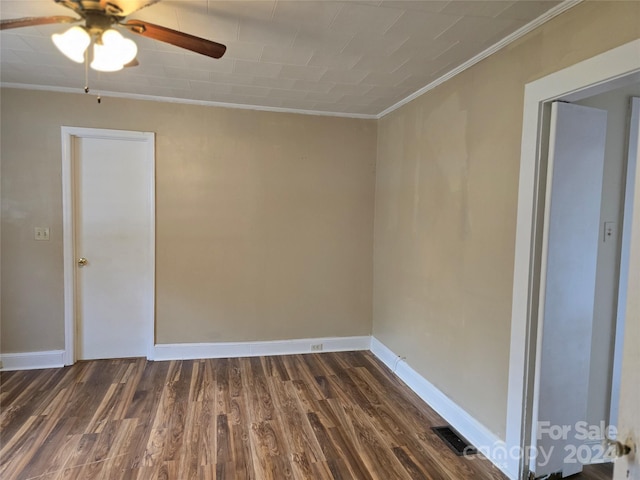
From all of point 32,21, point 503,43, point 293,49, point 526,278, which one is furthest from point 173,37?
point 526,278

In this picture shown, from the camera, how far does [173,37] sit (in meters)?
1.64

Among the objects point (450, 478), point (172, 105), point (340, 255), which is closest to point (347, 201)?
point (340, 255)

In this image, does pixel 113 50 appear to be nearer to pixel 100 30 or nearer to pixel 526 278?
pixel 100 30

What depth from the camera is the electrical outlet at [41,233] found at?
327 cm

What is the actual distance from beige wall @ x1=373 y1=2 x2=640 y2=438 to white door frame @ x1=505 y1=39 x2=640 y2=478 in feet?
0.21

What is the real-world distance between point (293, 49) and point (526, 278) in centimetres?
191

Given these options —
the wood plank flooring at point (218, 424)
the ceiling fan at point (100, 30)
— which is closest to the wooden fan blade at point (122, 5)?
the ceiling fan at point (100, 30)

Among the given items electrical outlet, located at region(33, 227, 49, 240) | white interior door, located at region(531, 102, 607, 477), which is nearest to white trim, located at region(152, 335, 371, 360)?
electrical outlet, located at region(33, 227, 49, 240)

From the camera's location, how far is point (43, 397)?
284cm

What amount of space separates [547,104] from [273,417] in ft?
8.46

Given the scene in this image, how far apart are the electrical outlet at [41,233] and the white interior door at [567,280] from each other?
3855mm

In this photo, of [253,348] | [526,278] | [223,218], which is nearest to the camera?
[526,278]

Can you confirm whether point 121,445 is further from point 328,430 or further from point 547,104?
point 547,104

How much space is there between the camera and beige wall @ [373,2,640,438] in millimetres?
1876
